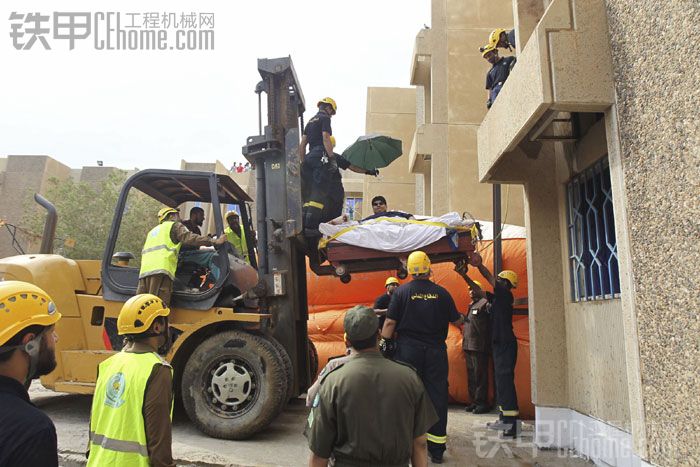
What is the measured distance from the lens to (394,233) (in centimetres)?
546

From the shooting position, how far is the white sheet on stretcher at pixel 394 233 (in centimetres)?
538

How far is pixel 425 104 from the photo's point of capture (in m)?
16.3

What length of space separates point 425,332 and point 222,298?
2213 millimetres

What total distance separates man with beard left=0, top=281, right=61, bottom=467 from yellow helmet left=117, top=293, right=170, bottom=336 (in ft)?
2.61

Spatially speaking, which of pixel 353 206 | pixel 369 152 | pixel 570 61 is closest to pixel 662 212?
pixel 570 61

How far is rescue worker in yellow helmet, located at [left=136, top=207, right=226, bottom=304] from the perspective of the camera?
519 centimetres

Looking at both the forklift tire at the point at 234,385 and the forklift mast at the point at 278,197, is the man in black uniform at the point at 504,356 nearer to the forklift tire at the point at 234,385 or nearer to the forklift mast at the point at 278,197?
the forklift mast at the point at 278,197

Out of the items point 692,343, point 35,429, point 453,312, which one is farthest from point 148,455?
point 453,312

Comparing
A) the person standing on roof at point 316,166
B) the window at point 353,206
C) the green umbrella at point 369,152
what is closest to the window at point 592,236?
the green umbrella at point 369,152

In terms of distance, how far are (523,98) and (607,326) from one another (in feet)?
6.62

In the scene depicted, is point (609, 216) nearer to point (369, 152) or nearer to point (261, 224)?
point (369, 152)

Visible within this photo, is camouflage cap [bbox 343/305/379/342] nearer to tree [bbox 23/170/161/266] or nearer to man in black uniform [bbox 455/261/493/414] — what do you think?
man in black uniform [bbox 455/261/493/414]

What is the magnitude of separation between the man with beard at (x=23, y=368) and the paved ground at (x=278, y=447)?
3.00m

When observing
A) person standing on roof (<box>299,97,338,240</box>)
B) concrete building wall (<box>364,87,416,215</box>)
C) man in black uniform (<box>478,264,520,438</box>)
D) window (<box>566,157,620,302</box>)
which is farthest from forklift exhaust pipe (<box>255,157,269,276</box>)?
concrete building wall (<box>364,87,416,215</box>)
